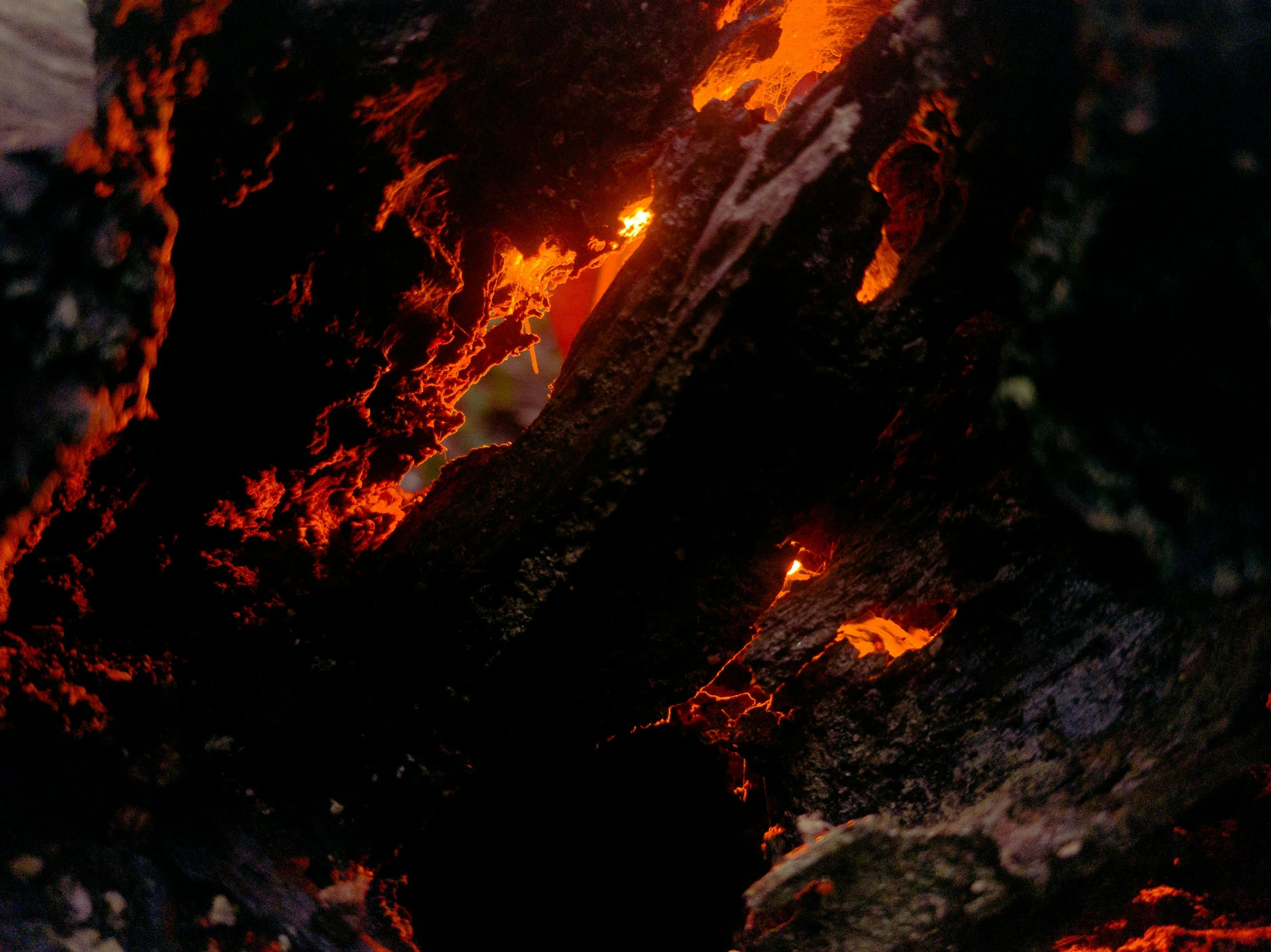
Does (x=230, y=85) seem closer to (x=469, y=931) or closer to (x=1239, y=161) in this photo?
(x=1239, y=161)

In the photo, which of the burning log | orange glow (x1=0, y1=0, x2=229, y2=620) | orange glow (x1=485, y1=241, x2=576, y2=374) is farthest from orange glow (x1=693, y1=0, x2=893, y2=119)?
orange glow (x1=0, y1=0, x2=229, y2=620)

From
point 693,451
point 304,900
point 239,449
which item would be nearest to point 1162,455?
point 693,451

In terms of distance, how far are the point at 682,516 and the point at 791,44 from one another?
182 centimetres

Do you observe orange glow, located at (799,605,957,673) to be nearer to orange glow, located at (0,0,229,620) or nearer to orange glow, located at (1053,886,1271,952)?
orange glow, located at (1053,886,1271,952)

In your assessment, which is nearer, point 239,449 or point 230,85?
point 230,85

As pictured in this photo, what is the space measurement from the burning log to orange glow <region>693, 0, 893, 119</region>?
3 centimetres

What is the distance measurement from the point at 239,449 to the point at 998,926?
2.62 m

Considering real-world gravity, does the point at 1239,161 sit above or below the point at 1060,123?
below

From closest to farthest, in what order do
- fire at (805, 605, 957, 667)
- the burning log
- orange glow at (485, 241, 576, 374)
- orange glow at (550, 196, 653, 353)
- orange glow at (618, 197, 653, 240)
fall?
the burning log → fire at (805, 605, 957, 667) → orange glow at (618, 197, 653, 240) → orange glow at (485, 241, 576, 374) → orange glow at (550, 196, 653, 353)

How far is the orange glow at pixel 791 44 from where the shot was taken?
183cm

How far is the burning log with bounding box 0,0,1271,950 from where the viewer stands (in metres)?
1.26

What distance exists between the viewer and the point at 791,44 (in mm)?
2066

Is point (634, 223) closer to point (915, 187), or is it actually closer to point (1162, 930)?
point (915, 187)

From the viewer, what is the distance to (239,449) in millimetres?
1738
